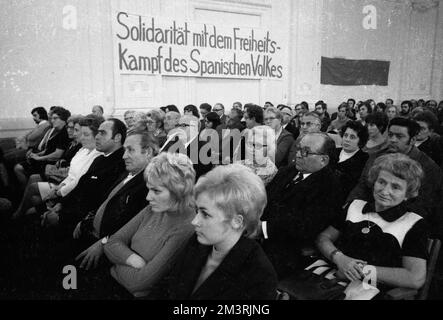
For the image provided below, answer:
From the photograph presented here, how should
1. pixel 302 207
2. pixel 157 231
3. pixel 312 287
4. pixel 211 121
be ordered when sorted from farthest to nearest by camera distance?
1. pixel 211 121
2. pixel 302 207
3. pixel 157 231
4. pixel 312 287

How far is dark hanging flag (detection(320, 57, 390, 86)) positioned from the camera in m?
11.0

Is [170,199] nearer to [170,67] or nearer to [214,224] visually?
[214,224]

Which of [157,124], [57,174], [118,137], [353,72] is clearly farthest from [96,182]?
[353,72]

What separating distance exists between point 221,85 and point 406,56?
7.44 meters

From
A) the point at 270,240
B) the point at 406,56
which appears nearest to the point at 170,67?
the point at 270,240

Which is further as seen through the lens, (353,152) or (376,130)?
(376,130)

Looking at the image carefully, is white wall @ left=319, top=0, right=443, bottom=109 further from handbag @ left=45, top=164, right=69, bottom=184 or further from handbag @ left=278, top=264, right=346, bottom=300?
handbag @ left=278, top=264, right=346, bottom=300

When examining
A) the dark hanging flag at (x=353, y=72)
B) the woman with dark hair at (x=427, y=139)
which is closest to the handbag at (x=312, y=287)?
the woman with dark hair at (x=427, y=139)

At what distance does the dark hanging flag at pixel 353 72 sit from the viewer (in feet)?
36.0

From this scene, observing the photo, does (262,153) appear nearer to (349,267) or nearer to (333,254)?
(333,254)

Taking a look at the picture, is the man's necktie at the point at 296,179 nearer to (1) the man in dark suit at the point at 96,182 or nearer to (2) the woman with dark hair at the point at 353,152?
(2) the woman with dark hair at the point at 353,152

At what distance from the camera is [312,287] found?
1.75m

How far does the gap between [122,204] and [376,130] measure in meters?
2.63

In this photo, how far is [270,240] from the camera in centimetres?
223
